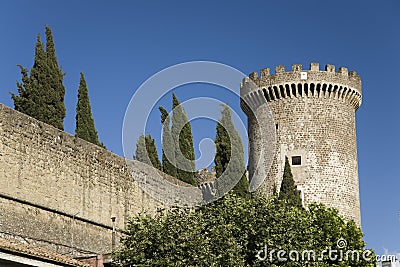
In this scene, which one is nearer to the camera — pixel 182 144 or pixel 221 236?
pixel 221 236

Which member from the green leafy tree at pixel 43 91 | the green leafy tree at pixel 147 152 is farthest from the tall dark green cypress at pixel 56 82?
the green leafy tree at pixel 147 152

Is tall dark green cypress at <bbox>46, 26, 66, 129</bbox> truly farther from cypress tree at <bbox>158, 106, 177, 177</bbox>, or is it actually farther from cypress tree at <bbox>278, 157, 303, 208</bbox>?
cypress tree at <bbox>278, 157, 303, 208</bbox>

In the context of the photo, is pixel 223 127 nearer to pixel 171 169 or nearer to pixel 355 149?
pixel 171 169

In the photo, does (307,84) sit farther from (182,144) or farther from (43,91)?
(43,91)

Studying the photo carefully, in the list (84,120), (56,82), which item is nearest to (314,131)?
(84,120)

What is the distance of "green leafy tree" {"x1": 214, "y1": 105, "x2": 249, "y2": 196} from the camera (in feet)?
101

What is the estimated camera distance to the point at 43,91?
1016 inches

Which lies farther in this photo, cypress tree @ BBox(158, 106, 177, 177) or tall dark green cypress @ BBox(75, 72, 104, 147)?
cypress tree @ BBox(158, 106, 177, 177)

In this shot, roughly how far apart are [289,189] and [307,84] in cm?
629

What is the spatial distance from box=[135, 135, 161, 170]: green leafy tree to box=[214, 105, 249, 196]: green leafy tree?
8.63ft

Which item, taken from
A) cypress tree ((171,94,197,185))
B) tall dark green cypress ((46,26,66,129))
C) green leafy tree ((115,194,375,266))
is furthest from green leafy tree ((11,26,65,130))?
cypress tree ((171,94,197,185))

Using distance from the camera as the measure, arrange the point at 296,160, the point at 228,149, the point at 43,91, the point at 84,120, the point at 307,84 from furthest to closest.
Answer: the point at 307,84
the point at 296,160
the point at 228,149
the point at 84,120
the point at 43,91

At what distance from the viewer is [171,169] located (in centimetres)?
3250

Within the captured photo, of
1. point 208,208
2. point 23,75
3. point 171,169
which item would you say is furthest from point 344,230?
point 23,75
